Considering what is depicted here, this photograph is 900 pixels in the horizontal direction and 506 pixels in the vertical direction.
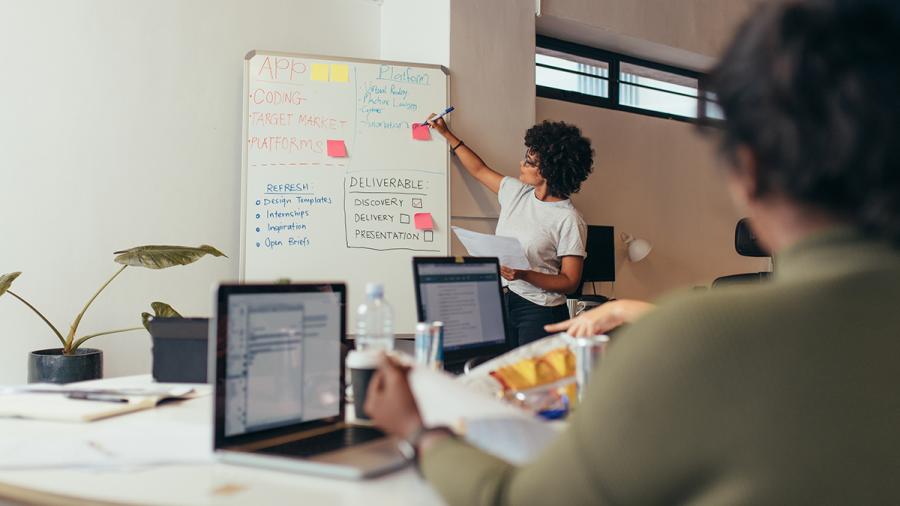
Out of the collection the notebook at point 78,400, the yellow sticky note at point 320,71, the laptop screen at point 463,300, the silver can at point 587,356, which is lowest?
the notebook at point 78,400

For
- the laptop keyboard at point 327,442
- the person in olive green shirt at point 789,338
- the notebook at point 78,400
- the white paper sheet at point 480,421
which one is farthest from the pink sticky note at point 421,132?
the person in olive green shirt at point 789,338

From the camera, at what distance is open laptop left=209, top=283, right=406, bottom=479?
3.79 ft

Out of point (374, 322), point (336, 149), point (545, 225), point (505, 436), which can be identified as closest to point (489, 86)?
point (336, 149)

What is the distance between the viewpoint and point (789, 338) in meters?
0.69

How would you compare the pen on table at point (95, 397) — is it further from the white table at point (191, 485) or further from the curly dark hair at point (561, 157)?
the curly dark hair at point (561, 157)

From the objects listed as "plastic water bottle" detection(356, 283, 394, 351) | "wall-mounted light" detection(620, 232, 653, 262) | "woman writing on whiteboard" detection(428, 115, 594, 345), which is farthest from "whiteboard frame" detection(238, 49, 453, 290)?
"plastic water bottle" detection(356, 283, 394, 351)

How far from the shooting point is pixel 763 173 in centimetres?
73

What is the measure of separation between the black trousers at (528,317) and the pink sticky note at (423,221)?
25.9 inches

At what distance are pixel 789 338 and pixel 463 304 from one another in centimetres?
148

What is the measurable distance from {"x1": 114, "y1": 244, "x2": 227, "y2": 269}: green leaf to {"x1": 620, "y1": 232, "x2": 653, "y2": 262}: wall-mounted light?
2.79 m

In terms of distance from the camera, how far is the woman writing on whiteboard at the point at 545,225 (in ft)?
10.1

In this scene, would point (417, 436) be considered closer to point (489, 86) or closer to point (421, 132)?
point (421, 132)

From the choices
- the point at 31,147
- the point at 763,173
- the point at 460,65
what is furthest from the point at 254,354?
the point at 460,65

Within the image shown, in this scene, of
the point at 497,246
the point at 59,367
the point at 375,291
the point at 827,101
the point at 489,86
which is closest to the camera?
the point at 827,101
